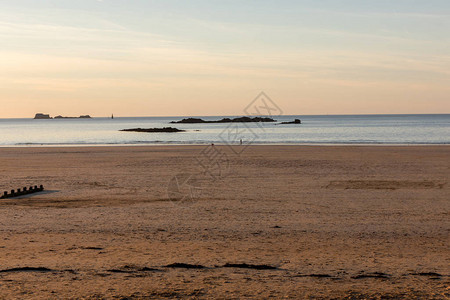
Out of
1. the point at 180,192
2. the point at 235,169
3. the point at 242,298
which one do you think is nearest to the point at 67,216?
the point at 180,192

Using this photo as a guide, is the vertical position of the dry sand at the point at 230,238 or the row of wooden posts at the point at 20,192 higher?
the row of wooden posts at the point at 20,192

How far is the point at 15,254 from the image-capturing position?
30.9 ft

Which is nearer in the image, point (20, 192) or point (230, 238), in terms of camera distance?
point (230, 238)

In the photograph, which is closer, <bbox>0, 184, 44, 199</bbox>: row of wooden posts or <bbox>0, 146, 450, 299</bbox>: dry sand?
<bbox>0, 146, 450, 299</bbox>: dry sand

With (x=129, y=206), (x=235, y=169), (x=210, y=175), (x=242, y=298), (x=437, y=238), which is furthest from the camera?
(x=235, y=169)

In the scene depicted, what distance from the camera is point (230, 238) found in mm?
10805

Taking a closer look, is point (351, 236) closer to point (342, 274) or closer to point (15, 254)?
point (342, 274)

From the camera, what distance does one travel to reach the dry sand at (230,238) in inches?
298

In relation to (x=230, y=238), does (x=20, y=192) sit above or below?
above

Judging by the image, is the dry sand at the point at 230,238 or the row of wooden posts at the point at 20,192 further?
the row of wooden posts at the point at 20,192

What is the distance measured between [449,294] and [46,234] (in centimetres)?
845

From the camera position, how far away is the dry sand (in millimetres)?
7562

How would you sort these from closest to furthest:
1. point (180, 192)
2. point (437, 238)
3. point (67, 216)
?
point (437, 238)
point (67, 216)
point (180, 192)

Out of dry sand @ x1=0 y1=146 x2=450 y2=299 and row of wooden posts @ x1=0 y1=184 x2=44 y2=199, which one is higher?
row of wooden posts @ x1=0 y1=184 x2=44 y2=199
